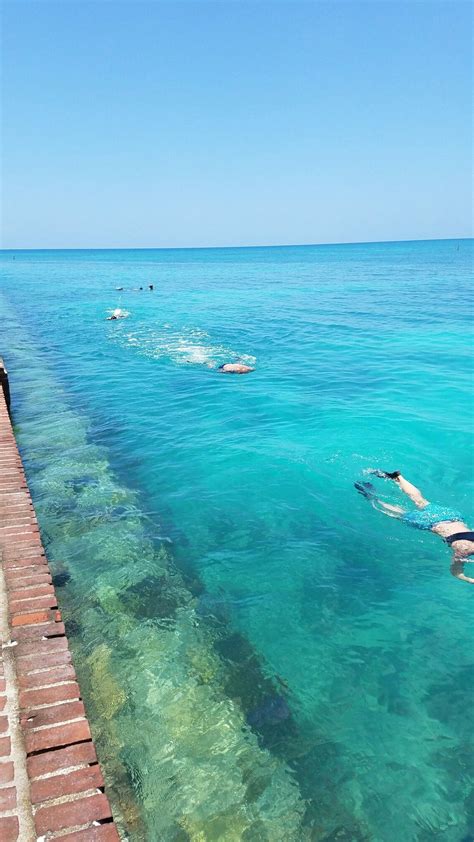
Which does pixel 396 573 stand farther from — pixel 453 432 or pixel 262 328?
pixel 262 328

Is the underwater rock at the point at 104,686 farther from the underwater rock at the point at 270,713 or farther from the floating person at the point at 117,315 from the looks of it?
the floating person at the point at 117,315

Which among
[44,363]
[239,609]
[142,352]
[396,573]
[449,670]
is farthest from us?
[142,352]

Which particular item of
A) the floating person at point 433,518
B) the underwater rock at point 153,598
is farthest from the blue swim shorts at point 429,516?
the underwater rock at point 153,598

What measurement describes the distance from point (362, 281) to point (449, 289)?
15.6m

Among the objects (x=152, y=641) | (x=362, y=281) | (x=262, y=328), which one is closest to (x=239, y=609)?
(x=152, y=641)

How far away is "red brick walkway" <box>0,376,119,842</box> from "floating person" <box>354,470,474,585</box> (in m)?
7.21

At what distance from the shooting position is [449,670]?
6938mm

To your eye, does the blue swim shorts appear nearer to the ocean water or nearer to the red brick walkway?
the ocean water

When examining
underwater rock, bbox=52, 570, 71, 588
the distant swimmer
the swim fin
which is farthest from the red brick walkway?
the distant swimmer

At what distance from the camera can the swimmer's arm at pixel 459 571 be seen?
28.8 ft

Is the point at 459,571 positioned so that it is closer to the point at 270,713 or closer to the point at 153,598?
the point at 270,713

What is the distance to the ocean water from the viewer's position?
17.7 ft

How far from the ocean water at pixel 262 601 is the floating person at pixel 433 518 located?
27 cm

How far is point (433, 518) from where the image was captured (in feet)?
34.7
